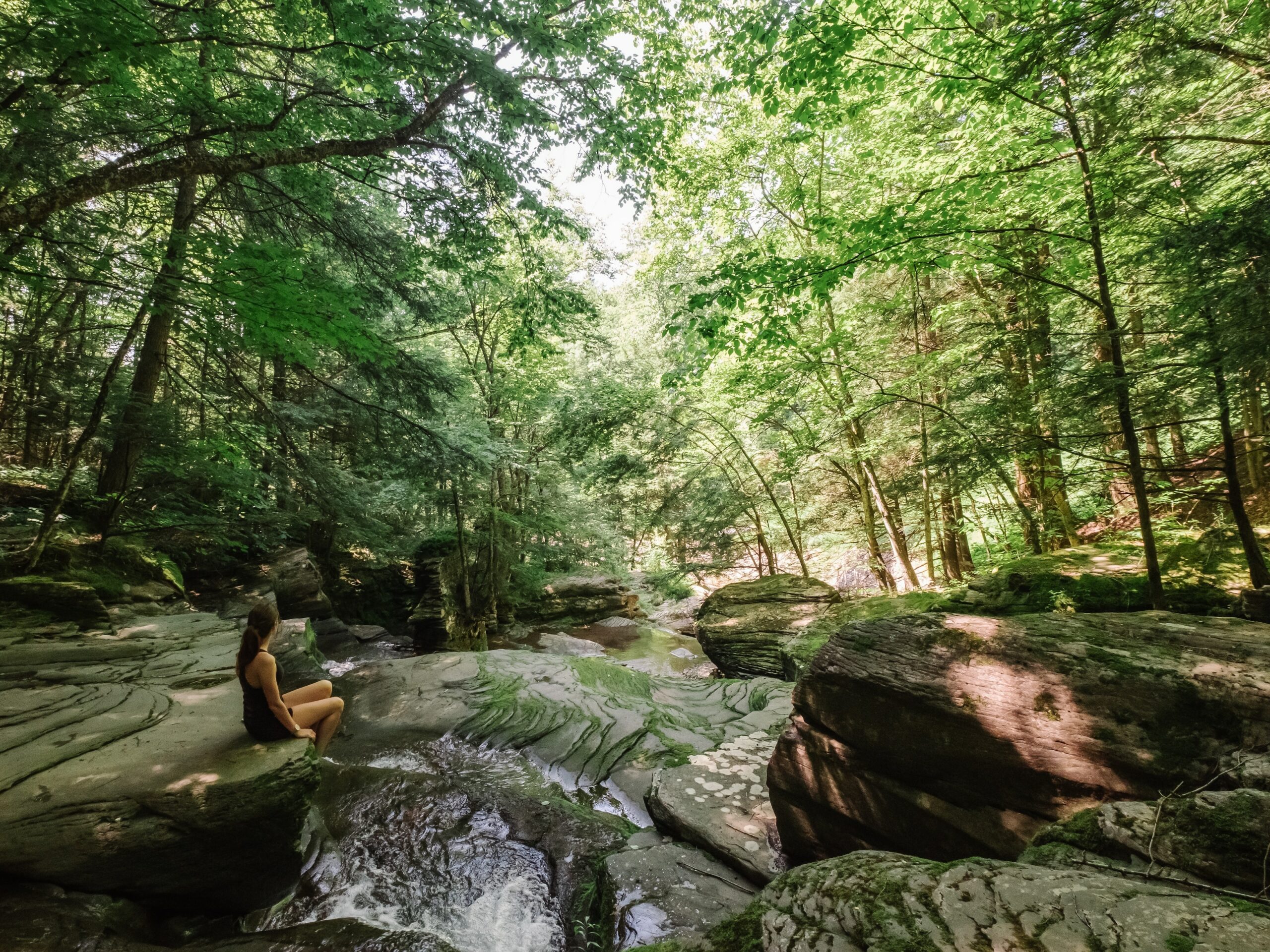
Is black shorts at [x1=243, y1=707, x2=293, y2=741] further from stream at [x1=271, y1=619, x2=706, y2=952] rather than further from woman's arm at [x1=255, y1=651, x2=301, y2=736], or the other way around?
stream at [x1=271, y1=619, x2=706, y2=952]

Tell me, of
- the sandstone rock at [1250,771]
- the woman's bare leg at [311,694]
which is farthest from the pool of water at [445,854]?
the sandstone rock at [1250,771]

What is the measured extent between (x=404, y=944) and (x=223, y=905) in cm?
144

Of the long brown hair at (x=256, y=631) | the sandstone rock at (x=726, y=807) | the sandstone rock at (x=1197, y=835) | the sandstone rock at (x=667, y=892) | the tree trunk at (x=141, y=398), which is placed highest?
the tree trunk at (x=141, y=398)

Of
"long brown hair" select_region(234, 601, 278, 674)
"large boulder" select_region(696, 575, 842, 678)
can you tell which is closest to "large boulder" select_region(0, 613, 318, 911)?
"long brown hair" select_region(234, 601, 278, 674)

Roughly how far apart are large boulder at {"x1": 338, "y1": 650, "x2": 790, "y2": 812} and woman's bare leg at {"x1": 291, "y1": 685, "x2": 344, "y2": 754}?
1657mm

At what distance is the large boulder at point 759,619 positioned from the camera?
9.00 metres

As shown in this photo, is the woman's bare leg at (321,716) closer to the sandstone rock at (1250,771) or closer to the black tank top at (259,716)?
the black tank top at (259,716)

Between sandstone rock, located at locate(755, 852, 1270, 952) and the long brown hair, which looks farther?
the long brown hair

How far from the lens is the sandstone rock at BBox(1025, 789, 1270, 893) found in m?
1.58

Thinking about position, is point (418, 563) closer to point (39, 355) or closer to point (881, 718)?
point (39, 355)

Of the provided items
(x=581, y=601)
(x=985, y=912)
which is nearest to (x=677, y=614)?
(x=581, y=601)

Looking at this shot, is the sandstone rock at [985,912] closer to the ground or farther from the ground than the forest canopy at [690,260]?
closer to the ground

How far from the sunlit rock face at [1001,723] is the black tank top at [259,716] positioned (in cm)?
402

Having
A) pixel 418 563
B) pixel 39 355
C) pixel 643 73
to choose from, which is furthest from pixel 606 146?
pixel 418 563
